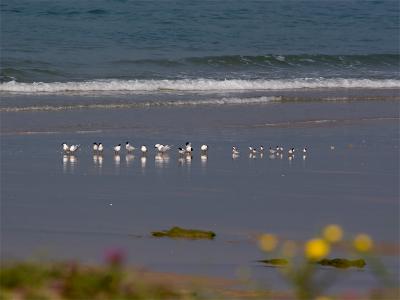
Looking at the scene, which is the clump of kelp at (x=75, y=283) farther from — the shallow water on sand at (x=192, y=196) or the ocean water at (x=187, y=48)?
the ocean water at (x=187, y=48)

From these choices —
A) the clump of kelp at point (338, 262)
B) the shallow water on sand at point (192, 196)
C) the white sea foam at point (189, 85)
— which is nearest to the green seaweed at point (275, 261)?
the clump of kelp at point (338, 262)

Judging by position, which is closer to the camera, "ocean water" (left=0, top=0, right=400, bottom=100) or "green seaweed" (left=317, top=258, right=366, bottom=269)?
"green seaweed" (left=317, top=258, right=366, bottom=269)

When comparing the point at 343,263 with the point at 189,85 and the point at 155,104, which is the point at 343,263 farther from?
the point at 189,85

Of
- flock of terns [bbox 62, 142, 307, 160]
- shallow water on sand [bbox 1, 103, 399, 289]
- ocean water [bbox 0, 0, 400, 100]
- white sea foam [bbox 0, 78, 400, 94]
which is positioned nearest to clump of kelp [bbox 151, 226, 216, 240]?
shallow water on sand [bbox 1, 103, 399, 289]

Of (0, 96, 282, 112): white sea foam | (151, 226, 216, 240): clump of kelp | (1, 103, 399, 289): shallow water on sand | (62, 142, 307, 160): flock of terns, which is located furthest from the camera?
(0, 96, 282, 112): white sea foam

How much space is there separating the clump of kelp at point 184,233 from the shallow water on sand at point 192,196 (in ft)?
0.30

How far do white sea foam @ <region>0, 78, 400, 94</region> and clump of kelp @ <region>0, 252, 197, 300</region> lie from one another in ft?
63.5

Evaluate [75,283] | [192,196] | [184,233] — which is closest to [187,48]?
[192,196]

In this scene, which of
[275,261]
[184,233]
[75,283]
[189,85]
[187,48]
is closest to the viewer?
[75,283]

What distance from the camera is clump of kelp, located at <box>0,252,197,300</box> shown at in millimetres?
3967

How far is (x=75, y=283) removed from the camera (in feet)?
13.3

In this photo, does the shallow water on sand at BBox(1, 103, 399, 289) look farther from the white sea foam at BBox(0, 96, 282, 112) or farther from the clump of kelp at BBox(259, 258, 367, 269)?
the white sea foam at BBox(0, 96, 282, 112)

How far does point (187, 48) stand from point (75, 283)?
97.6 ft

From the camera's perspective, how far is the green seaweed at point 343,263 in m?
7.62
